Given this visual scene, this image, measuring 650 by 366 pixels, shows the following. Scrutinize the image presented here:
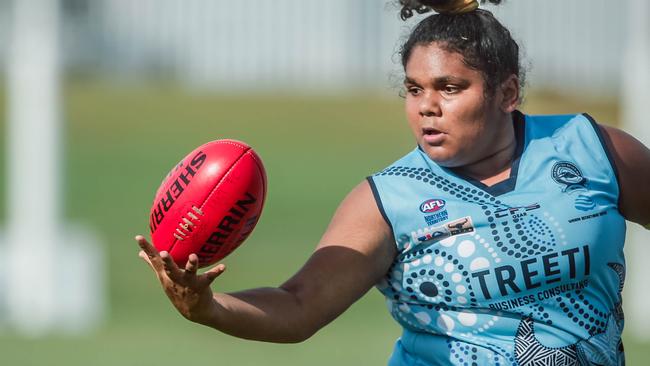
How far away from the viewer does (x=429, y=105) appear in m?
3.90

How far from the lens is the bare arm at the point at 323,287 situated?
375 cm

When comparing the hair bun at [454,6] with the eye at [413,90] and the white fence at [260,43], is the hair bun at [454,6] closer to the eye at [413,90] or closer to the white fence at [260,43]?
the eye at [413,90]

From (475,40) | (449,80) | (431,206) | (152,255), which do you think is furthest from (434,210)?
(152,255)

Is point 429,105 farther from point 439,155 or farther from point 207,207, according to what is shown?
point 207,207

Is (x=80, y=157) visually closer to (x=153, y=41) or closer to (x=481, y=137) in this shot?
(x=153, y=41)

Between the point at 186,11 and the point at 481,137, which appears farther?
the point at 186,11

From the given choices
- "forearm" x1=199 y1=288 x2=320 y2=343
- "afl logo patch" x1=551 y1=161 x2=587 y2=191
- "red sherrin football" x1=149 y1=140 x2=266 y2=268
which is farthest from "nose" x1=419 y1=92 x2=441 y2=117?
"forearm" x1=199 y1=288 x2=320 y2=343

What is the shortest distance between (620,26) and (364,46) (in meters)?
4.05

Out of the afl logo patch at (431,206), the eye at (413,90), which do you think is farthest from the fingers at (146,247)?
the eye at (413,90)

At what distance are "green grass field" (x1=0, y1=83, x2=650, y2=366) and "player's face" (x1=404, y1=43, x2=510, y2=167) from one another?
17.2ft

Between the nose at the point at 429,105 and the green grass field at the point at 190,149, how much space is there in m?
5.33

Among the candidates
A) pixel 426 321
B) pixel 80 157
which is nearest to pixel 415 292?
pixel 426 321

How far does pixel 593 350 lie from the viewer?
390 cm

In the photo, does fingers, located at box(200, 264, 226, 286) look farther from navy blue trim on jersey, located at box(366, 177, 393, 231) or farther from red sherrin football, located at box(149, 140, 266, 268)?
navy blue trim on jersey, located at box(366, 177, 393, 231)
